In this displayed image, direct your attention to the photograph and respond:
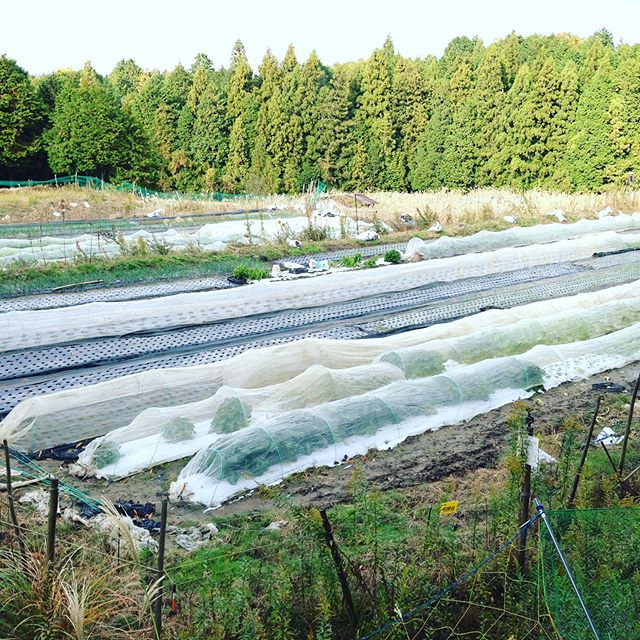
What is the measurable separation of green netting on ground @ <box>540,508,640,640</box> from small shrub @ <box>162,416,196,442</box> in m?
2.91

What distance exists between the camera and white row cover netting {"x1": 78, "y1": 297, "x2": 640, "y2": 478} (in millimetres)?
5168

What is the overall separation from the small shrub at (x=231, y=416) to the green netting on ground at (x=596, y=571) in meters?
2.75

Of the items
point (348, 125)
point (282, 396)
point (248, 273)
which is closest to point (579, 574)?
point (282, 396)

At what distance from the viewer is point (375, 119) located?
24.7 m

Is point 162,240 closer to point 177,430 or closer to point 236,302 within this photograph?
point 236,302

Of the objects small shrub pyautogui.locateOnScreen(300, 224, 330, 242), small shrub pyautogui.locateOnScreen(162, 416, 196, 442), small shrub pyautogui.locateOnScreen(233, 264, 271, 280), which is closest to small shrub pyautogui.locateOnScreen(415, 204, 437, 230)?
small shrub pyautogui.locateOnScreen(300, 224, 330, 242)

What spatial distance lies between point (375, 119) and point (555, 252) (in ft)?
42.5

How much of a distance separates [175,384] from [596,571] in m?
4.01

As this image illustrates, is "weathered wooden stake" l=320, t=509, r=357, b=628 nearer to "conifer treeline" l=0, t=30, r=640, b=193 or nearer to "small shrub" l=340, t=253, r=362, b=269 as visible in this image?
"small shrub" l=340, t=253, r=362, b=269

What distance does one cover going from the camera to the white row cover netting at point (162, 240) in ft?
39.8

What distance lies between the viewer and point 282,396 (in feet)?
19.5

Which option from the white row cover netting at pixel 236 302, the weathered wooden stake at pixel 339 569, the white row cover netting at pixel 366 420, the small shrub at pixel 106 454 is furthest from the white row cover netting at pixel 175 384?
the weathered wooden stake at pixel 339 569

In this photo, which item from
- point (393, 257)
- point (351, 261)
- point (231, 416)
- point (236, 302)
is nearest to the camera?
point (231, 416)

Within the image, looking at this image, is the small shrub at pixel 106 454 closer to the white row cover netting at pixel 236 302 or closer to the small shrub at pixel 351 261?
the white row cover netting at pixel 236 302
